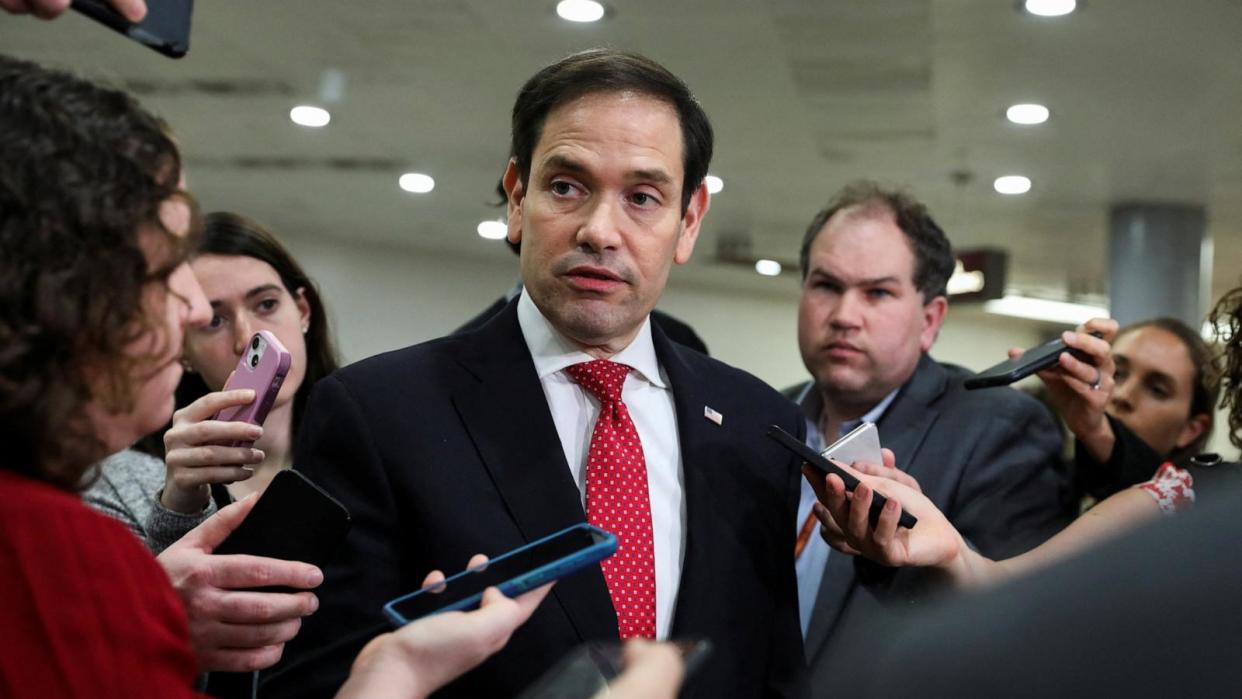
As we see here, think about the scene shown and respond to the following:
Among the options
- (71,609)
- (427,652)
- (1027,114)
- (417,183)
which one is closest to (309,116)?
(417,183)

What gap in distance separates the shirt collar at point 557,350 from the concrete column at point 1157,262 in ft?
23.9

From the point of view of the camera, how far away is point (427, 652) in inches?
Result: 48.1

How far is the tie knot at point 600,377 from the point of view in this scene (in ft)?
6.31

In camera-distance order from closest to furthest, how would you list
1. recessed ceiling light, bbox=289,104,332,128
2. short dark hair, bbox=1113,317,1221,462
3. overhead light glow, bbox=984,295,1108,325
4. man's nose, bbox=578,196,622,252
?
man's nose, bbox=578,196,622,252
short dark hair, bbox=1113,317,1221,462
recessed ceiling light, bbox=289,104,332,128
overhead light glow, bbox=984,295,1108,325

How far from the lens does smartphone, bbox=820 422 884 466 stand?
2.00 metres

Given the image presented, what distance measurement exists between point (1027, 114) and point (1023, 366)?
507 centimetres

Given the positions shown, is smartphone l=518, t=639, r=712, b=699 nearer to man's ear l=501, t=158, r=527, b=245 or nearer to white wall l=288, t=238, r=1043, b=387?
man's ear l=501, t=158, r=527, b=245

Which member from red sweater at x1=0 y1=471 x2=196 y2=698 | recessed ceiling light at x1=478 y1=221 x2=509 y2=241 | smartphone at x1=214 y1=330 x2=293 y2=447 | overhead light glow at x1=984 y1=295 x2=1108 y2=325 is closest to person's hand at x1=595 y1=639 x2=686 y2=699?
red sweater at x1=0 y1=471 x2=196 y2=698

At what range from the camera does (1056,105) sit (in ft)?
22.1

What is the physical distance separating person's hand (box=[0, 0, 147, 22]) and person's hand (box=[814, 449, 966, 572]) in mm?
1114

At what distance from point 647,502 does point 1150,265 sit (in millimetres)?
7789

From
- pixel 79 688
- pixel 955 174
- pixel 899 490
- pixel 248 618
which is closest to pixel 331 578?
pixel 248 618

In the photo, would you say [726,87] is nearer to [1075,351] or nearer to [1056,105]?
[1056,105]

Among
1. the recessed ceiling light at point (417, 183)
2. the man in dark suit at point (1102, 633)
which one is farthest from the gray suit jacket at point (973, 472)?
the recessed ceiling light at point (417, 183)
